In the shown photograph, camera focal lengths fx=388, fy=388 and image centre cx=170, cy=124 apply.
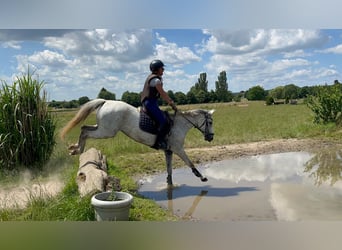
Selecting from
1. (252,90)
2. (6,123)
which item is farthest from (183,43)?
(6,123)

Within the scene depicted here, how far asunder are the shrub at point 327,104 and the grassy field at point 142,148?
0.87 feet

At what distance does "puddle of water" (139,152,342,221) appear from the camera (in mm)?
4547

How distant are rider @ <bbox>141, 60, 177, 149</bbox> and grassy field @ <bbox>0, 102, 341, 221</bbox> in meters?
0.66

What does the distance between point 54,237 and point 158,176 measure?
297 cm

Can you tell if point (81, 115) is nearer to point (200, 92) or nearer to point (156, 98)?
point (156, 98)

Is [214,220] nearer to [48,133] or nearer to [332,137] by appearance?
[48,133]

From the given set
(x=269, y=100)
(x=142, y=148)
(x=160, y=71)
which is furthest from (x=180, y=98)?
(x=142, y=148)

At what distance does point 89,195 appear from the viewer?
4.08 meters

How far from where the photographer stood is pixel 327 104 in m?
11.2

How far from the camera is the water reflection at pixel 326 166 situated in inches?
245

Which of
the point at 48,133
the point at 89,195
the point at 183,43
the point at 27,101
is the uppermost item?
the point at 183,43

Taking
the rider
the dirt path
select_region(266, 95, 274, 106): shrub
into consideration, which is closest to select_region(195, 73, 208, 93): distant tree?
the rider

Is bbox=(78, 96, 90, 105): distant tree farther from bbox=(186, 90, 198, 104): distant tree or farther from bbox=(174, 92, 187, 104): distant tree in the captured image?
bbox=(186, 90, 198, 104): distant tree

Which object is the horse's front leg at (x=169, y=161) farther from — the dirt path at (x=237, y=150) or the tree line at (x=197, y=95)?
the dirt path at (x=237, y=150)
